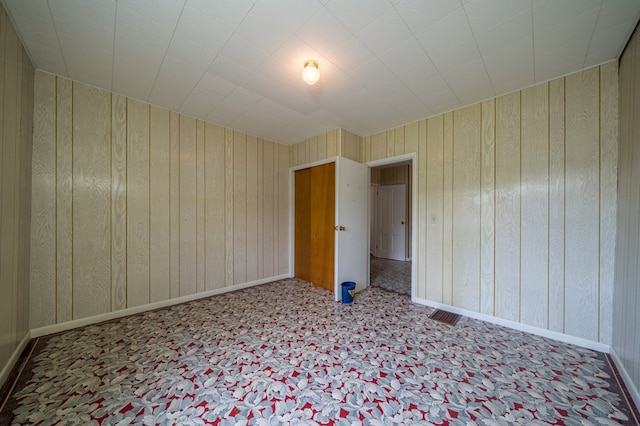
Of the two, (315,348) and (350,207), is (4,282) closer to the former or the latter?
(315,348)

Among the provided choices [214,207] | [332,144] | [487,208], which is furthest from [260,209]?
[487,208]

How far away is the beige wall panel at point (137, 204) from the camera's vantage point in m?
2.71

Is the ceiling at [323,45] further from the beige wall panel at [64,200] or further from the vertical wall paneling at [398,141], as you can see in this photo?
the vertical wall paneling at [398,141]

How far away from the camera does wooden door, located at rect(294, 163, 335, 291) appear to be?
369cm

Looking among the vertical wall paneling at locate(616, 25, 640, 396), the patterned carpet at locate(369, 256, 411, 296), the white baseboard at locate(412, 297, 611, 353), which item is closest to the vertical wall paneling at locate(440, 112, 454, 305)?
the white baseboard at locate(412, 297, 611, 353)

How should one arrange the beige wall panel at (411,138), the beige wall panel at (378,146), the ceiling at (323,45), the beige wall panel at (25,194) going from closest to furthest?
the ceiling at (323,45), the beige wall panel at (25,194), the beige wall panel at (411,138), the beige wall panel at (378,146)

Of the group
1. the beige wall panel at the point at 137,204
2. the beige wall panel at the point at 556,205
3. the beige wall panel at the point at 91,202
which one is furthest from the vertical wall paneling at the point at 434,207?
the beige wall panel at the point at 91,202

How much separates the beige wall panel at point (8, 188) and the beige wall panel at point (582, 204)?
469cm

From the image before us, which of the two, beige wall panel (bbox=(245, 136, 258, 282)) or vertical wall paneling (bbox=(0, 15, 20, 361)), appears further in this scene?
beige wall panel (bbox=(245, 136, 258, 282))

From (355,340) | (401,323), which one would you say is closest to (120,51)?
(355,340)

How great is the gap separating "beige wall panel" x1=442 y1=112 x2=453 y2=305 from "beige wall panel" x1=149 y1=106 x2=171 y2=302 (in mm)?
3681

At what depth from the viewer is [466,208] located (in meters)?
2.82

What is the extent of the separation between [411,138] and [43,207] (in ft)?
14.2

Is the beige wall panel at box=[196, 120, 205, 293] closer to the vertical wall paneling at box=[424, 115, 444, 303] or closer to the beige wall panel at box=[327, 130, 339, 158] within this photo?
the beige wall panel at box=[327, 130, 339, 158]
